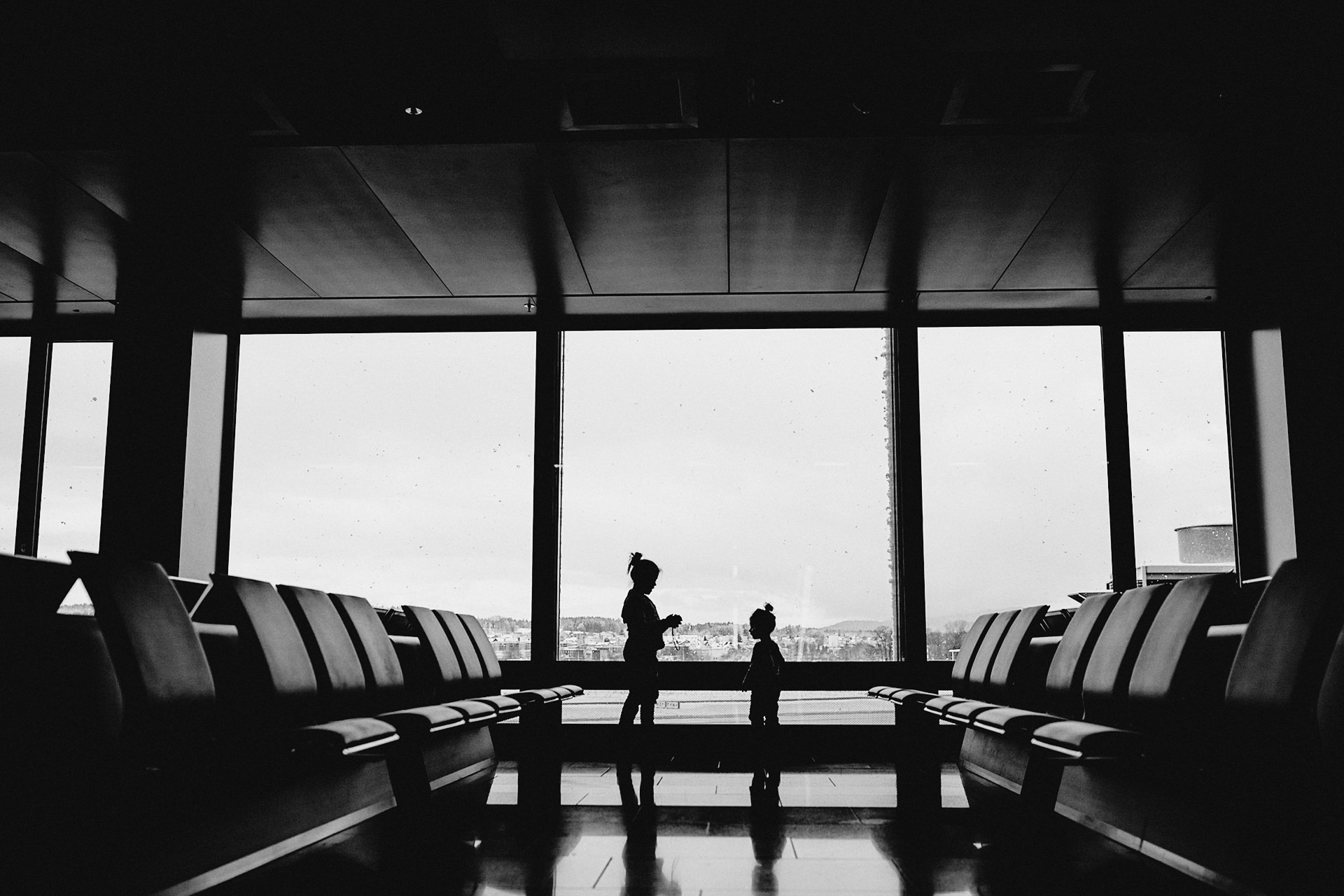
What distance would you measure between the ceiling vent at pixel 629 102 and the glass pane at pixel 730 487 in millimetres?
2904

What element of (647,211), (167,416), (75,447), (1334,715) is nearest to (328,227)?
(647,211)

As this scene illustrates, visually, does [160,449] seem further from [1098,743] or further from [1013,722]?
[1098,743]

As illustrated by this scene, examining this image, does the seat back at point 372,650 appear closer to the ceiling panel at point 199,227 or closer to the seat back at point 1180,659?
the ceiling panel at point 199,227

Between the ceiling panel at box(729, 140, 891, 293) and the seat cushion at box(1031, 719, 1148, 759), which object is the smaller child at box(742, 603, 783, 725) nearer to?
the ceiling panel at box(729, 140, 891, 293)

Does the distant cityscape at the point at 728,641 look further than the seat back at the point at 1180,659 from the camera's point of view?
Yes

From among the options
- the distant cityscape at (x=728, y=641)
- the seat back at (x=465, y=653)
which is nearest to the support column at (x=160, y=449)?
the distant cityscape at (x=728, y=641)

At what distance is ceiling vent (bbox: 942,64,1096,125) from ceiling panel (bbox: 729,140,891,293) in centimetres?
44

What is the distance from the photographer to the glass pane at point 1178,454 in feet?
23.0

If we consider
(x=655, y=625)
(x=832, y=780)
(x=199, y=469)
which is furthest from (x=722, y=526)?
(x=199, y=469)

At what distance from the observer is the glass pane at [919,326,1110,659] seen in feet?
23.0

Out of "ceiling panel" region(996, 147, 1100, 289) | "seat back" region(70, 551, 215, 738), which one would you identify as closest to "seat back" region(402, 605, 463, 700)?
"seat back" region(70, 551, 215, 738)

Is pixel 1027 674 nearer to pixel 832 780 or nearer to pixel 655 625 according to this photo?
pixel 832 780

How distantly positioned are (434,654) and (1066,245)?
406cm

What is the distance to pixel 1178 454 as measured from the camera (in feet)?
23.2
